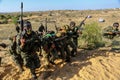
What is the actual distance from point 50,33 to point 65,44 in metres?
0.75

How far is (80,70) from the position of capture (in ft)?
34.6

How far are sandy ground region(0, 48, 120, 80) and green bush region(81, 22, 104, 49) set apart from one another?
4.22 metres

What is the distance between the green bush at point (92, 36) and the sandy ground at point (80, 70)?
4.22 metres

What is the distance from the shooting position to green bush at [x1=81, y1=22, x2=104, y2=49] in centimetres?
1650

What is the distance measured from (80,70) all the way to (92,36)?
22.4 ft

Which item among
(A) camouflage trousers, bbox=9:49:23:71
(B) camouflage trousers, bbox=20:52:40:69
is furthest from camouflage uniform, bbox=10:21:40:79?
(A) camouflage trousers, bbox=9:49:23:71

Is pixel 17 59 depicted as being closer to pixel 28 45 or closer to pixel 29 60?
pixel 29 60

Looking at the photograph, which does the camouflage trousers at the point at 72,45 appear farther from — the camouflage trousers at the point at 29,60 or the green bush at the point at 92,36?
the green bush at the point at 92,36

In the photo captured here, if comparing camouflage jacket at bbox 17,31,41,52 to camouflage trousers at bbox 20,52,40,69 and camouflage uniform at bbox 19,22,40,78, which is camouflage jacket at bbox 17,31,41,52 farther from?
camouflage trousers at bbox 20,52,40,69

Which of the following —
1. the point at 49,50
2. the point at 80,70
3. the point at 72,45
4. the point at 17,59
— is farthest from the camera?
the point at 72,45

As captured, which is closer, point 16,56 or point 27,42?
point 27,42

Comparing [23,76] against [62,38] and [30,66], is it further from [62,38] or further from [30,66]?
[62,38]

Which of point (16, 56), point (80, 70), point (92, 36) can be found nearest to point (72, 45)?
point (80, 70)

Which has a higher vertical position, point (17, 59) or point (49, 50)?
point (49, 50)
